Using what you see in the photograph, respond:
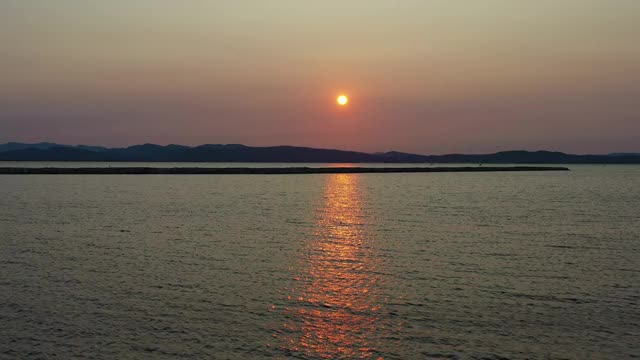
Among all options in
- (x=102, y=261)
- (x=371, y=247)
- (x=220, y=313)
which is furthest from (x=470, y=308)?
(x=102, y=261)

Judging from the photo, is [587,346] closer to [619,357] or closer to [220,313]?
[619,357]

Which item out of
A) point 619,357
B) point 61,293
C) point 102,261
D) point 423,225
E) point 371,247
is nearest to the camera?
point 619,357

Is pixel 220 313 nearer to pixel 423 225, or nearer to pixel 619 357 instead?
pixel 619 357

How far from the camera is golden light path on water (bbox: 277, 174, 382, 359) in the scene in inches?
636

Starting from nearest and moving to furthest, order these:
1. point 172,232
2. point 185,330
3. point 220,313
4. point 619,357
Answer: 1. point 619,357
2. point 185,330
3. point 220,313
4. point 172,232

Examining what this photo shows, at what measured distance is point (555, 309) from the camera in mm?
19938

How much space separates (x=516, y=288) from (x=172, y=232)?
27066 mm

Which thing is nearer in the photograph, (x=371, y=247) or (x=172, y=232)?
(x=371, y=247)

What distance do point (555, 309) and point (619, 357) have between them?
15.6ft

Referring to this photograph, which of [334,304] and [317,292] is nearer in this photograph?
[334,304]

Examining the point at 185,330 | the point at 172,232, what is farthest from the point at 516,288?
the point at 172,232

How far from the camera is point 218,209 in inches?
2491

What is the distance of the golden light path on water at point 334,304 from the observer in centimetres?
1615

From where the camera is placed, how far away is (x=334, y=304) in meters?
20.6
